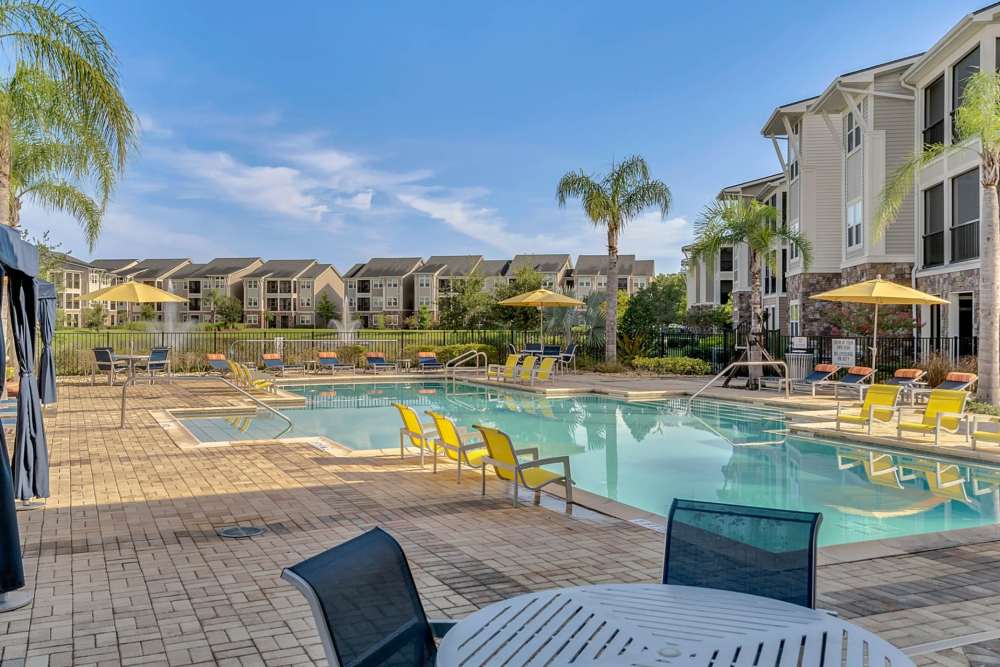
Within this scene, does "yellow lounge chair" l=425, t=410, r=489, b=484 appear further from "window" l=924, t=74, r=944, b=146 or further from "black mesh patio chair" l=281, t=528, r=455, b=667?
"window" l=924, t=74, r=944, b=146

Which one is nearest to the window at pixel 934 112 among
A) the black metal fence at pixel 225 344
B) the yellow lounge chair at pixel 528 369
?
the yellow lounge chair at pixel 528 369

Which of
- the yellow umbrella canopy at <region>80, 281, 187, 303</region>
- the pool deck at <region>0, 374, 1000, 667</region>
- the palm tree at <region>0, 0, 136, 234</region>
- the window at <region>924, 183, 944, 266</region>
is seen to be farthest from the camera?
the window at <region>924, 183, 944, 266</region>

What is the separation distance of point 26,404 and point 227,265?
84552mm

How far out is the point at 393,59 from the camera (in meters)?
33.2

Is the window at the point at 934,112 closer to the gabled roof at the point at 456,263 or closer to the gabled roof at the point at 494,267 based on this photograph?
the gabled roof at the point at 456,263

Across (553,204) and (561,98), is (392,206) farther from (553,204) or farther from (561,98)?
(553,204)

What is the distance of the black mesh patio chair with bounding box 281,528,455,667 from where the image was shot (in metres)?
2.05

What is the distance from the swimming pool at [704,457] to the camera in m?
8.12

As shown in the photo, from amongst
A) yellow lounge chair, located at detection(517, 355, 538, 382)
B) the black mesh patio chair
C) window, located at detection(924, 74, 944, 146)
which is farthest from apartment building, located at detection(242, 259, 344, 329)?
the black mesh patio chair

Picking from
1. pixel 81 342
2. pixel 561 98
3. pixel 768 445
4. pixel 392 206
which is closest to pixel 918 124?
pixel 768 445

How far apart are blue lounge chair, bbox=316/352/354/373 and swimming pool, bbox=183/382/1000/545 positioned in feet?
14.8

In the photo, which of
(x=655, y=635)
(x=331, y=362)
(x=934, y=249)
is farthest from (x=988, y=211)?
(x=331, y=362)

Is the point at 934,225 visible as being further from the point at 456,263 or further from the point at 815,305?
the point at 456,263

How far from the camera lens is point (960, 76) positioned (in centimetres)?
1853
